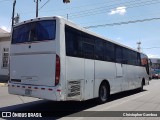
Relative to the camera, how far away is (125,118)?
8.16 metres

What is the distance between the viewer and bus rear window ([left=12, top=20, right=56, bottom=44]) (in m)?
8.34

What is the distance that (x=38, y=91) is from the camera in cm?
822

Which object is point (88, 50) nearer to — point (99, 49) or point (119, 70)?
point (99, 49)

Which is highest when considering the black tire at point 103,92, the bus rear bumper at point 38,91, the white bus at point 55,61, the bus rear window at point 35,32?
the bus rear window at point 35,32

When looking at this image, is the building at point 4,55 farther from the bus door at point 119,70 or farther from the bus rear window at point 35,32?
the bus rear window at point 35,32

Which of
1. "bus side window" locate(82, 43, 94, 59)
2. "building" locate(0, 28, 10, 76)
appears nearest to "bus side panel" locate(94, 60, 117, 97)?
"bus side window" locate(82, 43, 94, 59)

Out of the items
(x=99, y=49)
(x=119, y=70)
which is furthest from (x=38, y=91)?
(x=119, y=70)

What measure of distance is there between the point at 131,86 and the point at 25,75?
8.83 meters

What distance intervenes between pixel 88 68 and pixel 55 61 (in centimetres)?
223

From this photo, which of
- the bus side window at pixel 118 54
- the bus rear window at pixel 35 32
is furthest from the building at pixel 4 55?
the bus rear window at pixel 35 32

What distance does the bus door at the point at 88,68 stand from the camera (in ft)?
31.7

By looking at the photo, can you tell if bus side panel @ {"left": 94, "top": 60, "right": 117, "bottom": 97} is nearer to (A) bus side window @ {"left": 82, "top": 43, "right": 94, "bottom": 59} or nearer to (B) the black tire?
(B) the black tire

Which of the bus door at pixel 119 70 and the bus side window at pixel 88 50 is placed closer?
the bus side window at pixel 88 50

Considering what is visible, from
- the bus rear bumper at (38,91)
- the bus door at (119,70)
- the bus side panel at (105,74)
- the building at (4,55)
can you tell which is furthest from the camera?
the building at (4,55)
